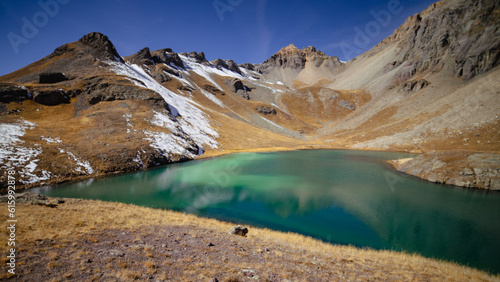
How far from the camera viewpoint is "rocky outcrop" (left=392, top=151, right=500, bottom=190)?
77.2 ft

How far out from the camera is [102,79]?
169 feet

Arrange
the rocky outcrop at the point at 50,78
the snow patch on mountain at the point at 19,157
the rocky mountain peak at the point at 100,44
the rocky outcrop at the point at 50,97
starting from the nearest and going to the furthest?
the snow patch on mountain at the point at 19,157 < the rocky outcrop at the point at 50,97 < the rocky outcrop at the point at 50,78 < the rocky mountain peak at the point at 100,44

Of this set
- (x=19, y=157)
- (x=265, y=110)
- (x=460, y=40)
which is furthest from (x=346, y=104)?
(x=19, y=157)

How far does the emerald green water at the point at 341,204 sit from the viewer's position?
1361cm

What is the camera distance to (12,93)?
38.2 metres

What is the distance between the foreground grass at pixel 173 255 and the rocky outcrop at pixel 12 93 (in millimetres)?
41425

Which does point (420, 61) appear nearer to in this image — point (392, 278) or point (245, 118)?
point (245, 118)

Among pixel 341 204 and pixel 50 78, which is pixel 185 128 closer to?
pixel 50 78

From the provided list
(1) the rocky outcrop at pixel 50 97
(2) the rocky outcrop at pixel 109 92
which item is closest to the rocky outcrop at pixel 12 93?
(1) the rocky outcrop at pixel 50 97

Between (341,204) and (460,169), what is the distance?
19.6 meters

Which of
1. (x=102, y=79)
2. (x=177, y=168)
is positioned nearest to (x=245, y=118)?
(x=102, y=79)

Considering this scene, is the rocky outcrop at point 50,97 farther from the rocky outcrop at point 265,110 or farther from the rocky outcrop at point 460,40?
the rocky outcrop at point 460,40

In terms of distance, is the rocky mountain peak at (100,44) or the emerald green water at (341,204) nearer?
the emerald green water at (341,204)

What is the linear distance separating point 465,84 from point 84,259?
9041cm
